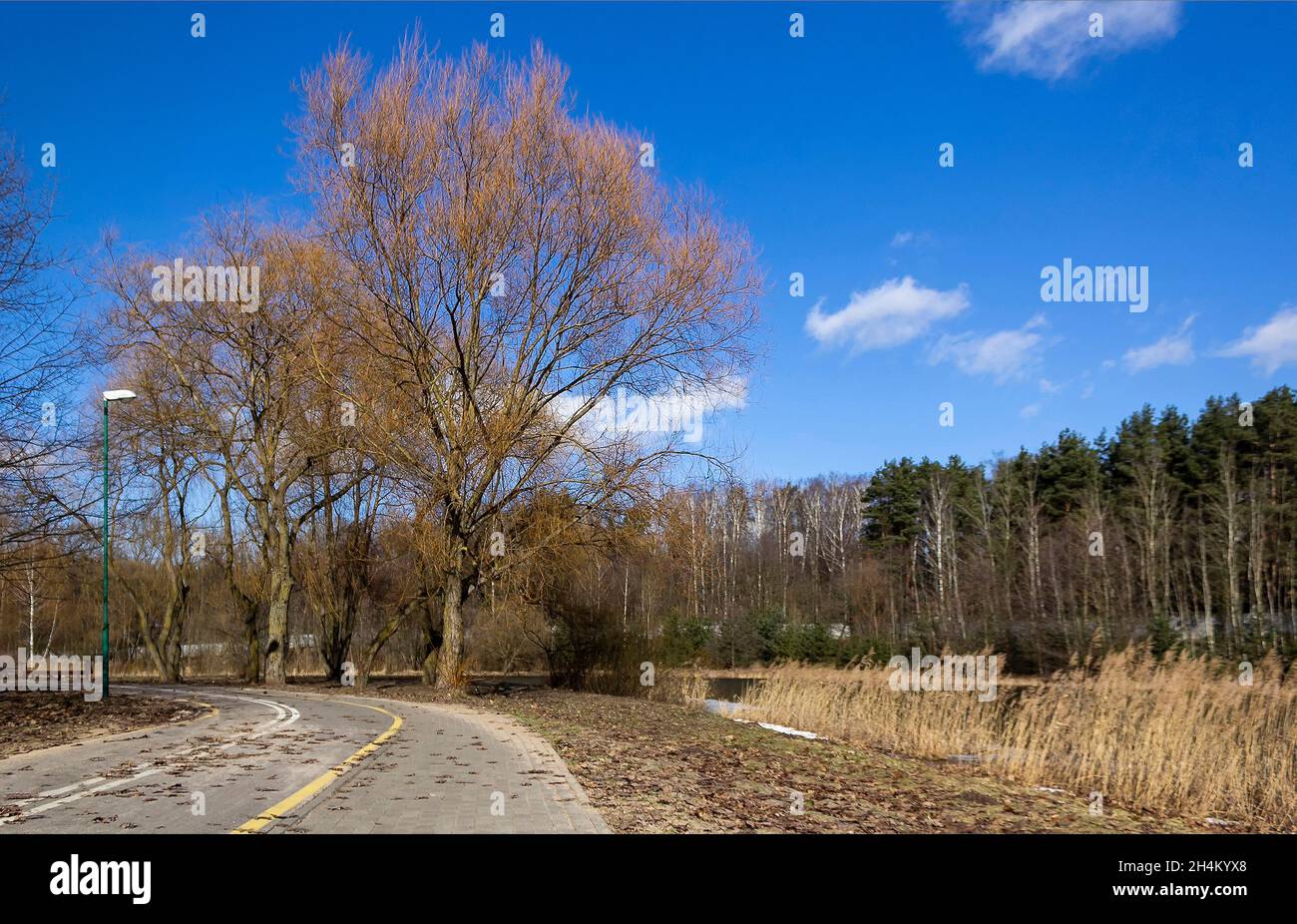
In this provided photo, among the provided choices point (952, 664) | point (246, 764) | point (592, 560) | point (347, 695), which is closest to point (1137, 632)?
point (952, 664)

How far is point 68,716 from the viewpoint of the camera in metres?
16.4

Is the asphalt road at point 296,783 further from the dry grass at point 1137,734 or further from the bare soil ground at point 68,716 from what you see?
the dry grass at point 1137,734

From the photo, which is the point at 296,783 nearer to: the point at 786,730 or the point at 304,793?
the point at 304,793

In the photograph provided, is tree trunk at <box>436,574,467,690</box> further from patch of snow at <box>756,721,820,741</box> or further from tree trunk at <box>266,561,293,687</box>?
tree trunk at <box>266,561,293,687</box>

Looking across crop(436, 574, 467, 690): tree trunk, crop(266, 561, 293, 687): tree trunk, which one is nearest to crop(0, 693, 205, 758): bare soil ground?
crop(436, 574, 467, 690): tree trunk

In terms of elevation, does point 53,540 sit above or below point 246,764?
above

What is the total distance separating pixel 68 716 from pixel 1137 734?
17.4 meters

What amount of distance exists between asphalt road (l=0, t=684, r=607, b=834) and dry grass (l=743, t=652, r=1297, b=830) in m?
7.07

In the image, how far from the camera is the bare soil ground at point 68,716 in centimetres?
1374

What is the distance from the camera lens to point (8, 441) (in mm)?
16344

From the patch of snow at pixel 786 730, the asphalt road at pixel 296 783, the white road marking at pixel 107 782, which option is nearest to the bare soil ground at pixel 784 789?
the asphalt road at pixel 296 783

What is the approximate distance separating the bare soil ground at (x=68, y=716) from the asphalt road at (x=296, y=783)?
2.12 feet
